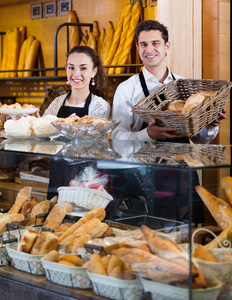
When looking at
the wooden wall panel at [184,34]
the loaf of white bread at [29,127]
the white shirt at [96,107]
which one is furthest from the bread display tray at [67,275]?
the wooden wall panel at [184,34]

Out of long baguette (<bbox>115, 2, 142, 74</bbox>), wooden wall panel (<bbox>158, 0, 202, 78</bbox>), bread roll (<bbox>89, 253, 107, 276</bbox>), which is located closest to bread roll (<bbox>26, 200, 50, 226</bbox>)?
bread roll (<bbox>89, 253, 107, 276</bbox>)

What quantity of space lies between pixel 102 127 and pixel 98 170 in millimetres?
311

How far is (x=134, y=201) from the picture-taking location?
1.24 meters

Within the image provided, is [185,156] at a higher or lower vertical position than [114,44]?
lower

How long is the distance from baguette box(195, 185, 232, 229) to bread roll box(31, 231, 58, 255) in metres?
0.41

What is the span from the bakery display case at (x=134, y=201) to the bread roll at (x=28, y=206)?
0.08ft

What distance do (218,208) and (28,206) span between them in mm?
626

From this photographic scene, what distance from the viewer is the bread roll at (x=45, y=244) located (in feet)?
3.96

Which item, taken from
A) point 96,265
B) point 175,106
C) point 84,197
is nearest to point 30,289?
point 96,265

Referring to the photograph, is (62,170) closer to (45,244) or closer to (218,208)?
(45,244)

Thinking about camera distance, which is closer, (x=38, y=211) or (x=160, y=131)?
(x=38, y=211)

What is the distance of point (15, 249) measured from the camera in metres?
1.26

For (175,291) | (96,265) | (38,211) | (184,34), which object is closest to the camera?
(175,291)

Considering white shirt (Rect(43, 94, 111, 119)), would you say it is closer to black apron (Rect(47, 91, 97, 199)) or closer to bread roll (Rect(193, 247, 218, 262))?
black apron (Rect(47, 91, 97, 199))
